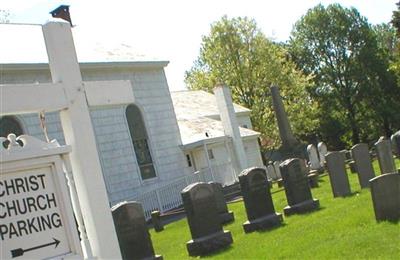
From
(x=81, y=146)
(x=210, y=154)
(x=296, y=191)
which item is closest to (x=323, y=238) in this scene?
(x=296, y=191)

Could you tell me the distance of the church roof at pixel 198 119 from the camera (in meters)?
29.6

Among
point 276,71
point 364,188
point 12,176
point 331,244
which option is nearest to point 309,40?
point 276,71

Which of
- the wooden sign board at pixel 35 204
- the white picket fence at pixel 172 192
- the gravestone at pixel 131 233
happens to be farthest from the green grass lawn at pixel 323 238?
the white picket fence at pixel 172 192

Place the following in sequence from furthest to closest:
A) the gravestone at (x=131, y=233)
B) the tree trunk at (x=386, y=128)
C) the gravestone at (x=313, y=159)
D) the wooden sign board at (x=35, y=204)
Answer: the tree trunk at (x=386, y=128) → the gravestone at (x=313, y=159) → the gravestone at (x=131, y=233) → the wooden sign board at (x=35, y=204)

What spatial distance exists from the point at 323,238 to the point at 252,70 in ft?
121

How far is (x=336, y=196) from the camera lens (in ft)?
52.4

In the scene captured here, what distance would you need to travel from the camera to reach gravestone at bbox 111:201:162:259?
36.6 feet

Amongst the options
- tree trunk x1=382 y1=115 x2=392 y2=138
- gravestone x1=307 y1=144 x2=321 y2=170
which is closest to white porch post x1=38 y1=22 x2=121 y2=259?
gravestone x1=307 y1=144 x2=321 y2=170

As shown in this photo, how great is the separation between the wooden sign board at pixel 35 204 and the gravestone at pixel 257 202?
993cm

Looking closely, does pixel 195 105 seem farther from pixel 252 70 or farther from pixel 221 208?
pixel 221 208

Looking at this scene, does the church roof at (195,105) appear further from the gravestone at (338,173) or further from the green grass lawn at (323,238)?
the green grass lawn at (323,238)

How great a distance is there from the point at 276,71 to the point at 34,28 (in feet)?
81.4

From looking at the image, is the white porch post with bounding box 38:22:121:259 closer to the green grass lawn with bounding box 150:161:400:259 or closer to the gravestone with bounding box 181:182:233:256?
the green grass lawn with bounding box 150:161:400:259

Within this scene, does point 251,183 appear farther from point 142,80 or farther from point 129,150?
point 142,80
